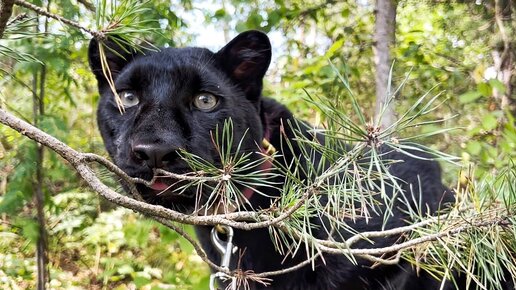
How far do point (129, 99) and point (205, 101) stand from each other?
0.88ft

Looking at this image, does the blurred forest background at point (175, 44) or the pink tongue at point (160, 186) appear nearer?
the pink tongue at point (160, 186)

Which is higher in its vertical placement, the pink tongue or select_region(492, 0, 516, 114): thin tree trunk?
select_region(492, 0, 516, 114): thin tree trunk

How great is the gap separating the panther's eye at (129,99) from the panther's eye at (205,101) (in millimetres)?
208

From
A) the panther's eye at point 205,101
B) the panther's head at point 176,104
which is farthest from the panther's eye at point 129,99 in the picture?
the panther's eye at point 205,101

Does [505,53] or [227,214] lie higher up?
[505,53]

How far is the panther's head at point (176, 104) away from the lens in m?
1.50

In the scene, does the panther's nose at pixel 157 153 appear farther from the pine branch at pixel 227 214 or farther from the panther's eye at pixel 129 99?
the panther's eye at pixel 129 99

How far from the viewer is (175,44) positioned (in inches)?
104

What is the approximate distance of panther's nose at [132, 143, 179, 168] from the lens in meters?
1.43

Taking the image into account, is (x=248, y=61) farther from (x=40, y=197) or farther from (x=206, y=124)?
(x=40, y=197)

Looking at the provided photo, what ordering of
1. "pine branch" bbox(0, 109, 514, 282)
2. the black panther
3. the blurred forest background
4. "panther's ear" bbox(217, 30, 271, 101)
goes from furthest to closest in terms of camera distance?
the blurred forest background < "panther's ear" bbox(217, 30, 271, 101) < the black panther < "pine branch" bbox(0, 109, 514, 282)

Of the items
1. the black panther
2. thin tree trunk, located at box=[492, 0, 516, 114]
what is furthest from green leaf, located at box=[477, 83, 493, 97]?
thin tree trunk, located at box=[492, 0, 516, 114]

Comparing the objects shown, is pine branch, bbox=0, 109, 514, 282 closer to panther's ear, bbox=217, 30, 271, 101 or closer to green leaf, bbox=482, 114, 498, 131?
panther's ear, bbox=217, 30, 271, 101

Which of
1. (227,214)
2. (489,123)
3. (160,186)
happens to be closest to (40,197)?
(160,186)
